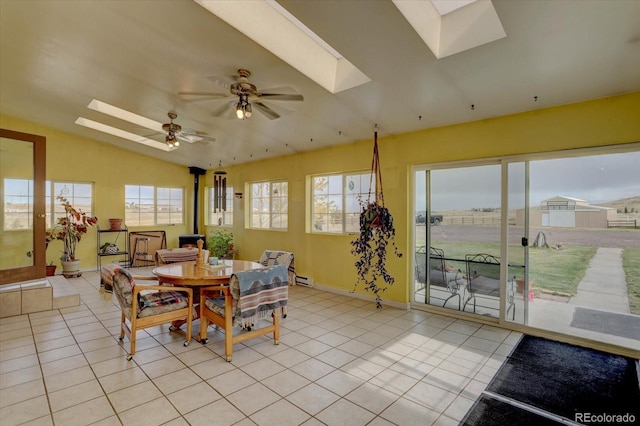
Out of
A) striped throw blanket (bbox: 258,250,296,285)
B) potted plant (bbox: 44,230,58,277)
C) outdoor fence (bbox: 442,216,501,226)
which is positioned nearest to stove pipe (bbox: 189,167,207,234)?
potted plant (bbox: 44,230,58,277)

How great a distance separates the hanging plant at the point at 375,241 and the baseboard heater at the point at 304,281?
1.04 metres

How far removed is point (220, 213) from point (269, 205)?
219 centimetres

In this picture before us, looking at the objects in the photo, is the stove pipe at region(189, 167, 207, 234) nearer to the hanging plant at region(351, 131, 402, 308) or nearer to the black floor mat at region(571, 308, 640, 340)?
the hanging plant at region(351, 131, 402, 308)

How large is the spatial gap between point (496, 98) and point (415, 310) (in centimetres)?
285

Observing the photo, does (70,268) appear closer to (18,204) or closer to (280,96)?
(18,204)

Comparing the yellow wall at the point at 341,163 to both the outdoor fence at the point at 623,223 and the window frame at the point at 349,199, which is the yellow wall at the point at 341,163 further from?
the outdoor fence at the point at 623,223

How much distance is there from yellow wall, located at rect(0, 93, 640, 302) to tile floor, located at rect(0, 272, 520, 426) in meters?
1.31

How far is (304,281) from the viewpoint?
5750 millimetres

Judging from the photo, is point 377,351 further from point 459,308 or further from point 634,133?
point 634,133

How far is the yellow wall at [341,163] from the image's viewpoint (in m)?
3.12

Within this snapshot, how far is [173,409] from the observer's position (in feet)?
7.13

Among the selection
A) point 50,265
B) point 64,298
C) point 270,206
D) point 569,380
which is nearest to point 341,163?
point 270,206

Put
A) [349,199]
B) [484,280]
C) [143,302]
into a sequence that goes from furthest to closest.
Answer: [349,199] → [484,280] → [143,302]

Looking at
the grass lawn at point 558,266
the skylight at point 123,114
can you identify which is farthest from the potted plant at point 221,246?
the grass lawn at point 558,266
